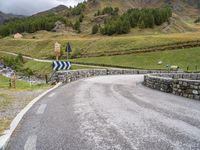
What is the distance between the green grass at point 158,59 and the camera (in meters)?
66.5

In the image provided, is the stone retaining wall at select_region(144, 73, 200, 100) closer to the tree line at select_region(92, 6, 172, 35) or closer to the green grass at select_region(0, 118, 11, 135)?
the green grass at select_region(0, 118, 11, 135)

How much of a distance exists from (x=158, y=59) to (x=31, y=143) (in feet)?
218

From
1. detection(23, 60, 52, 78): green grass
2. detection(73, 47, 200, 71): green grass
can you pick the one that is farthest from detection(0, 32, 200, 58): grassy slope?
detection(23, 60, 52, 78): green grass

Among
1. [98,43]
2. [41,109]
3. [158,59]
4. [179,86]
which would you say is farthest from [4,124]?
[98,43]

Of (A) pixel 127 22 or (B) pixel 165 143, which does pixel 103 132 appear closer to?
(B) pixel 165 143

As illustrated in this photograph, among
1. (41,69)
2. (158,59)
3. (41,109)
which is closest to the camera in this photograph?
(41,109)

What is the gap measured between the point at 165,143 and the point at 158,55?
68950 mm

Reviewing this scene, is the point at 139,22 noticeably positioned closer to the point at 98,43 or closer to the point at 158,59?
the point at 98,43

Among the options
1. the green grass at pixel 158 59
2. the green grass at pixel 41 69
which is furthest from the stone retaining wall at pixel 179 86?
the green grass at pixel 41 69

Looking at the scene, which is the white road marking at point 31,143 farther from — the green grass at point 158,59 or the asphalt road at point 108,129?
the green grass at point 158,59

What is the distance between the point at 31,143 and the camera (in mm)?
7473

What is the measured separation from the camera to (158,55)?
7494 cm

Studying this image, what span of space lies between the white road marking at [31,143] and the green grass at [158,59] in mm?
56315

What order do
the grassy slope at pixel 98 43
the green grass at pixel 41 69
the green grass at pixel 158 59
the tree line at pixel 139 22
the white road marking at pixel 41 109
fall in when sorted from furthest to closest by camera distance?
1. the tree line at pixel 139 22
2. the grassy slope at pixel 98 43
3. the green grass at pixel 41 69
4. the green grass at pixel 158 59
5. the white road marking at pixel 41 109
